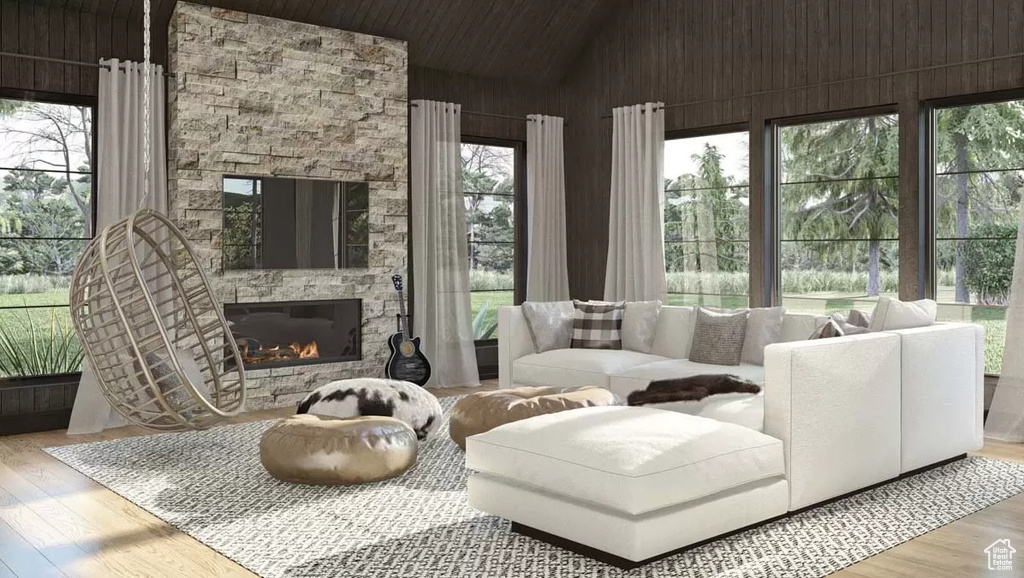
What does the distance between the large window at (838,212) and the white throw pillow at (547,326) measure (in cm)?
177

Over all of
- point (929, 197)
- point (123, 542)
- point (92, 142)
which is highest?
point (92, 142)

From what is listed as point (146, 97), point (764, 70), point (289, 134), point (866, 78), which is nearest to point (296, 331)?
point (289, 134)

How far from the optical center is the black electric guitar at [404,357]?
6.89 meters

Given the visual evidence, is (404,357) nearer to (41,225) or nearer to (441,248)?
(441,248)

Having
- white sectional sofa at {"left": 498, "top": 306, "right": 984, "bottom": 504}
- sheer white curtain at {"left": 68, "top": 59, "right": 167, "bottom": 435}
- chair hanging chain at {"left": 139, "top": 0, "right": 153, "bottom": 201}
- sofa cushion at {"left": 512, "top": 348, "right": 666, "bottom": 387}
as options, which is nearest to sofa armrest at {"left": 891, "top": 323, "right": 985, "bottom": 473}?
white sectional sofa at {"left": 498, "top": 306, "right": 984, "bottom": 504}

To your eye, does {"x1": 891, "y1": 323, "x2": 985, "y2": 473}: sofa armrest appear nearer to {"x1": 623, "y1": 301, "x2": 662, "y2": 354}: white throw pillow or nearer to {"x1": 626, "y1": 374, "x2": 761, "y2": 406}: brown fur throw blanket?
{"x1": 626, "y1": 374, "x2": 761, "y2": 406}: brown fur throw blanket

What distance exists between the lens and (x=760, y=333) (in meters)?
5.33

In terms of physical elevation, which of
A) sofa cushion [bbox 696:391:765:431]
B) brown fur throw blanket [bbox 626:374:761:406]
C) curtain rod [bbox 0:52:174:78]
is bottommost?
sofa cushion [bbox 696:391:765:431]

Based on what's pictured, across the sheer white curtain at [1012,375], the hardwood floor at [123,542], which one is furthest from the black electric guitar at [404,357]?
the sheer white curtain at [1012,375]

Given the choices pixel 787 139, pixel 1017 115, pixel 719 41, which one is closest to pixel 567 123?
pixel 719 41

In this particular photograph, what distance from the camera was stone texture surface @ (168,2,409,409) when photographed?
6.00 metres

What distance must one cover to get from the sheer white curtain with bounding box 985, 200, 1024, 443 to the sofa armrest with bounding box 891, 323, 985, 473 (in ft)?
2.55

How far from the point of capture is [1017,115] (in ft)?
18.3

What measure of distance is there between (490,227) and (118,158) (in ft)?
10.6
